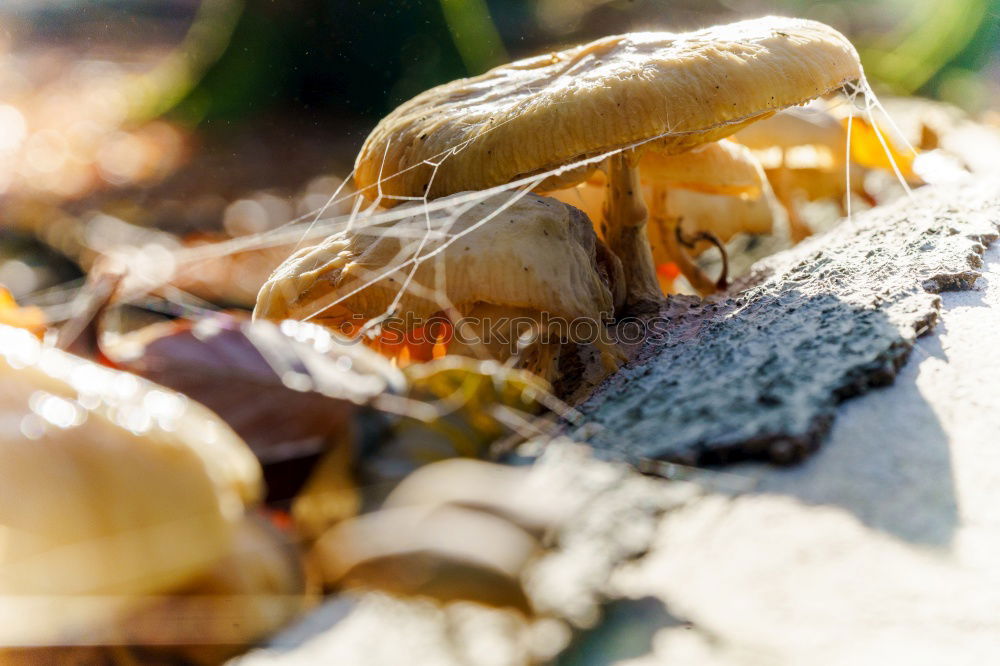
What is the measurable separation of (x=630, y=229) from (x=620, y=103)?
0.43 metres

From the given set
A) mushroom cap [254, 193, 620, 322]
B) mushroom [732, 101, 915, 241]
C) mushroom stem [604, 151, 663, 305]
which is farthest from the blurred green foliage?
mushroom cap [254, 193, 620, 322]

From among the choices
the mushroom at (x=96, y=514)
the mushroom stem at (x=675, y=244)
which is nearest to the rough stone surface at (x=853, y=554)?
the mushroom at (x=96, y=514)

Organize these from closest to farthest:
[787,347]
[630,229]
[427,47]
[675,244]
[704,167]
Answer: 1. [787,347]
2. [630,229]
3. [704,167]
4. [675,244]
5. [427,47]

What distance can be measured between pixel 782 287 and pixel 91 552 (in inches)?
36.6

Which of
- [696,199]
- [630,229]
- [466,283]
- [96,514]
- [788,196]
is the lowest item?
[788,196]

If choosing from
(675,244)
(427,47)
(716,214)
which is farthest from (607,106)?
(427,47)

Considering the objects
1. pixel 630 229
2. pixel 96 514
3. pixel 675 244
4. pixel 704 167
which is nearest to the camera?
pixel 96 514

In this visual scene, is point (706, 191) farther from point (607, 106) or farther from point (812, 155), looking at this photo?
point (607, 106)

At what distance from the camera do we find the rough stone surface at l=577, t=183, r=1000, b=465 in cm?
68

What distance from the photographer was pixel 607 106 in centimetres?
107

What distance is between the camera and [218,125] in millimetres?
3963

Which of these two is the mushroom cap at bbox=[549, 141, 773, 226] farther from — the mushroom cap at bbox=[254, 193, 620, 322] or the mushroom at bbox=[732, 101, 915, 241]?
the mushroom cap at bbox=[254, 193, 620, 322]

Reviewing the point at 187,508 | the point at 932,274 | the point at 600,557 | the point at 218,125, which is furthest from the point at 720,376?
the point at 218,125

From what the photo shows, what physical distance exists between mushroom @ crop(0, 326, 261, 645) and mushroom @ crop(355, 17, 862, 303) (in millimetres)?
594
